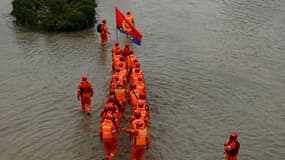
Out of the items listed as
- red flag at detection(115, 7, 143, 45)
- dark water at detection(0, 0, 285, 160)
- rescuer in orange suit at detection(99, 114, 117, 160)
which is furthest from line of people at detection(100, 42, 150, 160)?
red flag at detection(115, 7, 143, 45)

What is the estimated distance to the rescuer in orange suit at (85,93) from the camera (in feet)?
42.8

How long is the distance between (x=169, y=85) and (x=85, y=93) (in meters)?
4.63

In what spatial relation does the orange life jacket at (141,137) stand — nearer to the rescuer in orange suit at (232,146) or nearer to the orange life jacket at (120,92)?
the rescuer in orange suit at (232,146)

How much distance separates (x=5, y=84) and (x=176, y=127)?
774 centimetres

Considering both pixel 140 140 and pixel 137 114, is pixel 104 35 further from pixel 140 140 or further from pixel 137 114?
pixel 140 140

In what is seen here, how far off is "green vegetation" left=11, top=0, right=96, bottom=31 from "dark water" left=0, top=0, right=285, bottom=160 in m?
0.71

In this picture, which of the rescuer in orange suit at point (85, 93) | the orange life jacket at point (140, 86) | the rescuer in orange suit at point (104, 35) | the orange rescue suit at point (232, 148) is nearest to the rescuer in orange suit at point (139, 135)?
the orange rescue suit at point (232, 148)

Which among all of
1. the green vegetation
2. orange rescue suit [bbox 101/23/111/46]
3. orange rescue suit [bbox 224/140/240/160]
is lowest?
orange rescue suit [bbox 224/140/240/160]

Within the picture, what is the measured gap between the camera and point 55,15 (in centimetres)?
2391

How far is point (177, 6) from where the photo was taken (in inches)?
1148

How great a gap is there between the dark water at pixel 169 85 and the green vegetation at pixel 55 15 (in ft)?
2.34

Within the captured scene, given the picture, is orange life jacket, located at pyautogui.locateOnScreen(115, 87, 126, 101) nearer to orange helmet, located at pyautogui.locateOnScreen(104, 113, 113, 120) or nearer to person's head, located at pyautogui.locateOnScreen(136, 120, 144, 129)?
orange helmet, located at pyautogui.locateOnScreen(104, 113, 113, 120)

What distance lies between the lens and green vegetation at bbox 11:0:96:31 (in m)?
23.2

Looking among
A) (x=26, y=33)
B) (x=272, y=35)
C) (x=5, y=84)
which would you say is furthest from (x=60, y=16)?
(x=272, y=35)
